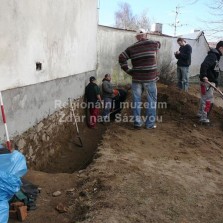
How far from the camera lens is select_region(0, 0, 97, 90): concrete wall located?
4641 millimetres

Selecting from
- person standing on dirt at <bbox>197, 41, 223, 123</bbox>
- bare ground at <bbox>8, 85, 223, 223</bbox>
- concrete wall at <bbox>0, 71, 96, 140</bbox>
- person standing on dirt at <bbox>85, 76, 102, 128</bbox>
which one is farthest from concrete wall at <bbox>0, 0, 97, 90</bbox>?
person standing on dirt at <bbox>197, 41, 223, 123</bbox>

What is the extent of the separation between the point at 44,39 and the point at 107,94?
Result: 3891mm

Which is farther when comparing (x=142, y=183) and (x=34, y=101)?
(x=34, y=101)

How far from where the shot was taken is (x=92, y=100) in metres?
9.36

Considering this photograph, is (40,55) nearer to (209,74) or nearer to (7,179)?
(7,179)

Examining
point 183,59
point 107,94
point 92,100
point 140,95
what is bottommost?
point 92,100

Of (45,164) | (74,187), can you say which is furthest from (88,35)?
(74,187)

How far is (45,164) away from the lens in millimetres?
6410

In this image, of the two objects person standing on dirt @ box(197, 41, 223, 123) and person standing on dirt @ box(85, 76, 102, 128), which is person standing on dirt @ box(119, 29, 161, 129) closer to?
person standing on dirt @ box(197, 41, 223, 123)

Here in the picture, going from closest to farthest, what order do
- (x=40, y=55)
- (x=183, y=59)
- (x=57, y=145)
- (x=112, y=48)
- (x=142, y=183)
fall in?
(x=142, y=183), (x=40, y=55), (x=57, y=145), (x=112, y=48), (x=183, y=59)

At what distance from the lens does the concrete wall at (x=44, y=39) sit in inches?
183

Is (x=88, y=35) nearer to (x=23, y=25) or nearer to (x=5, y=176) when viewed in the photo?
(x=23, y=25)

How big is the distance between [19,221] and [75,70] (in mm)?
5198

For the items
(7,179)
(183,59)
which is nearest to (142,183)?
(7,179)
